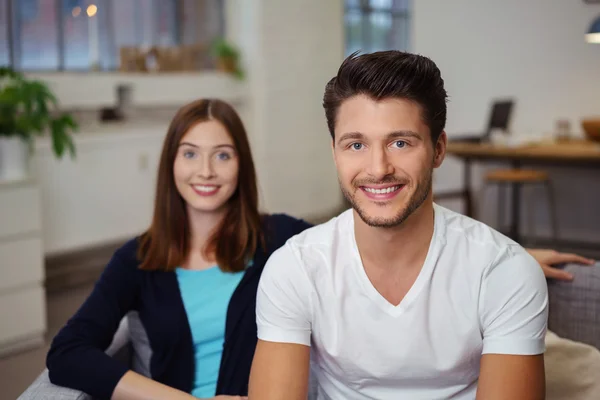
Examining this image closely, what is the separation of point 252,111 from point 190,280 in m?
5.07

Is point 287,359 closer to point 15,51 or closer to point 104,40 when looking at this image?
point 15,51

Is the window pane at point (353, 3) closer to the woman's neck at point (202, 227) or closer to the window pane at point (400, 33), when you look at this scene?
the window pane at point (400, 33)

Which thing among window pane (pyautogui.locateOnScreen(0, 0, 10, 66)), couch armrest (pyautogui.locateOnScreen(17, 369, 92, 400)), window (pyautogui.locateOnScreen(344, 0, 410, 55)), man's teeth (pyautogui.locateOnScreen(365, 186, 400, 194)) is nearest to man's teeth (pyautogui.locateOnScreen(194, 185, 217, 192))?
couch armrest (pyautogui.locateOnScreen(17, 369, 92, 400))

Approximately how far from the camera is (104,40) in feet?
19.5

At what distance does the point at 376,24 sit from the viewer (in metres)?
8.59

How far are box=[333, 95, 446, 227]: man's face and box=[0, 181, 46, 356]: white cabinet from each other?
279 centimetres

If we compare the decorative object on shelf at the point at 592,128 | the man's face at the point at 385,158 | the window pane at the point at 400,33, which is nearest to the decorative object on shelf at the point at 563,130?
the decorative object on shelf at the point at 592,128

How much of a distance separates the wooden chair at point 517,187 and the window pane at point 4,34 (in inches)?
133

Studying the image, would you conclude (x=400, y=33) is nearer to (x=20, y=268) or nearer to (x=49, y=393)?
(x=20, y=268)

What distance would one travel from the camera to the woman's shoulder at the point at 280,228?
7.00ft

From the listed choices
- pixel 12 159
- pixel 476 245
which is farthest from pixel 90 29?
pixel 476 245

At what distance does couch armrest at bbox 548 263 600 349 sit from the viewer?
1883mm

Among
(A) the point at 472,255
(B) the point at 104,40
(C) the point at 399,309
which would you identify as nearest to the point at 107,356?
(C) the point at 399,309

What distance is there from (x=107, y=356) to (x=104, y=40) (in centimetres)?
449
